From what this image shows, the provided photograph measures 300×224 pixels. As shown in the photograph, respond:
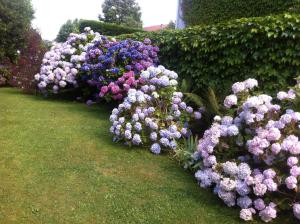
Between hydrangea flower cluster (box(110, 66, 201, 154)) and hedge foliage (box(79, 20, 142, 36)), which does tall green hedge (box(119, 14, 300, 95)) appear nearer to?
hydrangea flower cluster (box(110, 66, 201, 154))

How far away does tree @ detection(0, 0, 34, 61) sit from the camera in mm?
16172

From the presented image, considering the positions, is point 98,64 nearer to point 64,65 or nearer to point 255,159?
point 64,65

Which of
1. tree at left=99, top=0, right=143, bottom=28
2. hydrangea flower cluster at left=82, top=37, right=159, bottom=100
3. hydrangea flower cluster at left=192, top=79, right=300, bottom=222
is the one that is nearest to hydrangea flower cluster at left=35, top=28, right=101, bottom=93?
hydrangea flower cluster at left=82, top=37, right=159, bottom=100

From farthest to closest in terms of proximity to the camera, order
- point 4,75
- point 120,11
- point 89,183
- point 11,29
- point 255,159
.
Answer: point 120,11, point 11,29, point 4,75, point 89,183, point 255,159

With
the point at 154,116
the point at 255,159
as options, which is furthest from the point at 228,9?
the point at 255,159

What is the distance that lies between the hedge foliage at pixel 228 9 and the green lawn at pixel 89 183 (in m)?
6.50

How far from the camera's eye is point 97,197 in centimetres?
481

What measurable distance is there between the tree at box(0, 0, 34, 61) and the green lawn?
31.6ft

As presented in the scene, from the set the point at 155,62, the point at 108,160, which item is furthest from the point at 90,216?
the point at 155,62

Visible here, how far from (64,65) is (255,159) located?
7481 millimetres

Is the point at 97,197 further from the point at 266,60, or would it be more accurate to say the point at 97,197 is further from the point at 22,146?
the point at 266,60

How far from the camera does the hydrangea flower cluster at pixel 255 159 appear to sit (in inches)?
169

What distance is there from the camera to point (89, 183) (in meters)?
5.18

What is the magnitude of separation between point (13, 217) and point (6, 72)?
470 inches
